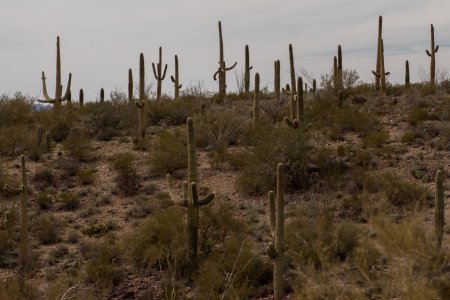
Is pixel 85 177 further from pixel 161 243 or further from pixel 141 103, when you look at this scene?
pixel 161 243

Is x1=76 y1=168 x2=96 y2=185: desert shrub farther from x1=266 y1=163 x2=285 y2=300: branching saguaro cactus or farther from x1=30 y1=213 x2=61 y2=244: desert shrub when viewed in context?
x1=266 y1=163 x2=285 y2=300: branching saguaro cactus

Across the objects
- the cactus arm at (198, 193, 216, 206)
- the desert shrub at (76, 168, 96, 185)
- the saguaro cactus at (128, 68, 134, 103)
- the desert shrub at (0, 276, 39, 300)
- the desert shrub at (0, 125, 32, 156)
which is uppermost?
the saguaro cactus at (128, 68, 134, 103)

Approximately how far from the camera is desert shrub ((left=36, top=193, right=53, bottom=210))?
51.6 feet

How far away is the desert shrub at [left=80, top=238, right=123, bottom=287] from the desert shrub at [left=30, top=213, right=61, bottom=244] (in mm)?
1084

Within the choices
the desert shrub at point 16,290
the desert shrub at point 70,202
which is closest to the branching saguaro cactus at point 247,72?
the desert shrub at point 70,202

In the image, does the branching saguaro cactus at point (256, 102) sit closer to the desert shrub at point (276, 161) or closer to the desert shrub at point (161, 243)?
the desert shrub at point (276, 161)

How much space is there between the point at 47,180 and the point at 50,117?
597cm

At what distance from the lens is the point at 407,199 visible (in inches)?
522

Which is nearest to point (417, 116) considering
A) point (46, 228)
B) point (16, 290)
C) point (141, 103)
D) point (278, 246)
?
point (141, 103)

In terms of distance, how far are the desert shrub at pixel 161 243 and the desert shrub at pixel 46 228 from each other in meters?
2.06

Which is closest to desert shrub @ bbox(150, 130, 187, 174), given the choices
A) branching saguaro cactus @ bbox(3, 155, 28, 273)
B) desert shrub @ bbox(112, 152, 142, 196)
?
desert shrub @ bbox(112, 152, 142, 196)

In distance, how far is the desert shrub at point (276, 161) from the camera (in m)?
15.1

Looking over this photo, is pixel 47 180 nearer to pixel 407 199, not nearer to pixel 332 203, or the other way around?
pixel 332 203

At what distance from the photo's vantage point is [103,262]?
1205 centimetres
